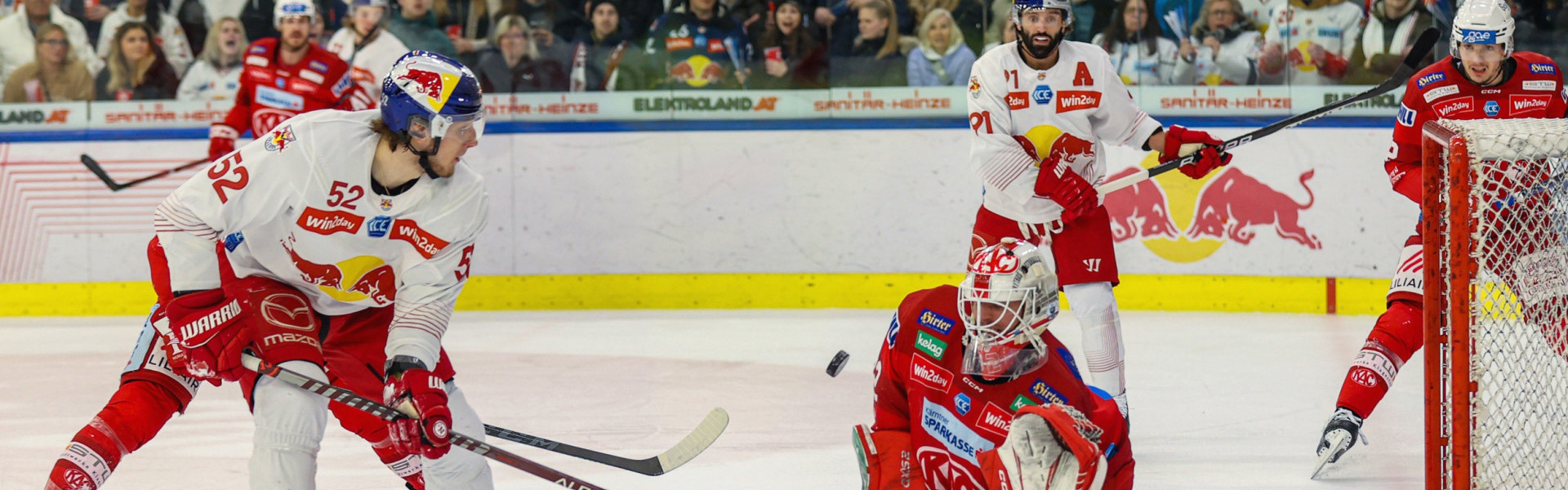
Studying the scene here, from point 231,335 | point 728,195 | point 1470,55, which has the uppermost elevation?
point 1470,55

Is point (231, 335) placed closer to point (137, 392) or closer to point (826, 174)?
point (137, 392)

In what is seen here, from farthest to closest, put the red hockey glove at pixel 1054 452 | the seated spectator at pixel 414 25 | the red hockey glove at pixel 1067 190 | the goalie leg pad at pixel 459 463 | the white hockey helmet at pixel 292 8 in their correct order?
1. the seated spectator at pixel 414 25
2. the white hockey helmet at pixel 292 8
3. the red hockey glove at pixel 1067 190
4. the goalie leg pad at pixel 459 463
5. the red hockey glove at pixel 1054 452

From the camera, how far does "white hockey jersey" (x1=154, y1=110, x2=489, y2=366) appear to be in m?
2.79

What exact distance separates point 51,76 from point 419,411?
5.31 m

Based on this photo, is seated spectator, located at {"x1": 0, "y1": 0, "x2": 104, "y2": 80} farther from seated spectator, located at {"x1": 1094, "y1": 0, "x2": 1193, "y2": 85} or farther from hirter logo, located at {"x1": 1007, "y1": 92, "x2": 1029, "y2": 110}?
hirter logo, located at {"x1": 1007, "y1": 92, "x2": 1029, "y2": 110}

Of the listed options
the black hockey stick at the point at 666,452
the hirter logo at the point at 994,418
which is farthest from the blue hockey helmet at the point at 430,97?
the hirter logo at the point at 994,418

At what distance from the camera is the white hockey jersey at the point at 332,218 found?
2.79 m

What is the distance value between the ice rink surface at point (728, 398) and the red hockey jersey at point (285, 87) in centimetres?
100

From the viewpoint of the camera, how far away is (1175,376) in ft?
17.0

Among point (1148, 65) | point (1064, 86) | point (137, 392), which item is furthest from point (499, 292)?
point (137, 392)

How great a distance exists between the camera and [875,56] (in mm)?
7195

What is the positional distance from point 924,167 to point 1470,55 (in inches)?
131

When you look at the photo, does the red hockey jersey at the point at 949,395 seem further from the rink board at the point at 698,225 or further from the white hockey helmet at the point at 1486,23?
the rink board at the point at 698,225

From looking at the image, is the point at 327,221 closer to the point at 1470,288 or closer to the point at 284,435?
the point at 284,435
